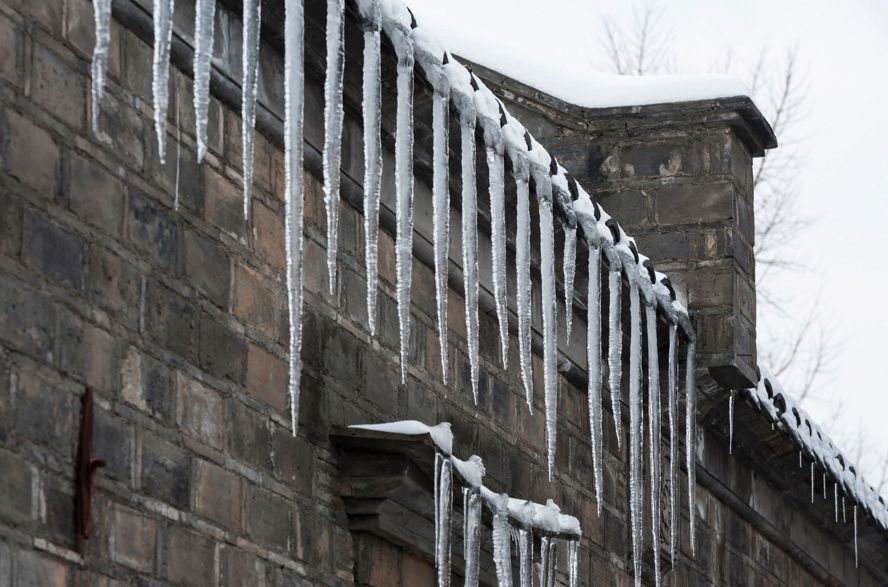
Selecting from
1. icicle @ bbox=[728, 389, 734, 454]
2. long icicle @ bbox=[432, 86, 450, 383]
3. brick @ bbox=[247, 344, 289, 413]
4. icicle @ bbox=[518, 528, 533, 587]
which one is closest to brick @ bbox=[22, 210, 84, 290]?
brick @ bbox=[247, 344, 289, 413]

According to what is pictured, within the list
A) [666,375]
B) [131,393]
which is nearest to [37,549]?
[131,393]

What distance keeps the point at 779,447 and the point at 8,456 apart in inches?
298

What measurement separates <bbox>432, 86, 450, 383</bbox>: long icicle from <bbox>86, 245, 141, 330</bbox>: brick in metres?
1.70

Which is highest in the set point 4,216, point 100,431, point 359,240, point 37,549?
point 359,240

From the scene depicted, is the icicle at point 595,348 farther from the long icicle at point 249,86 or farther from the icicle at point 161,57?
the icicle at point 161,57

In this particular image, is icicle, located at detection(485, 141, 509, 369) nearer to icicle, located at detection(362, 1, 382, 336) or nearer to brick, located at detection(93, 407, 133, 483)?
icicle, located at detection(362, 1, 382, 336)

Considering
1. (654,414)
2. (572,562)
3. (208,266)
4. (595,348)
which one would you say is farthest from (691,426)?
(208,266)

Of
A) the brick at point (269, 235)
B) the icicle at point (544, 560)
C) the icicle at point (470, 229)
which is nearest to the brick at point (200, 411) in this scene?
the brick at point (269, 235)

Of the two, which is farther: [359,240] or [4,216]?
[359,240]

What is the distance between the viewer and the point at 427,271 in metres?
7.89

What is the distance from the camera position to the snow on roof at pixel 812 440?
11719 millimetres

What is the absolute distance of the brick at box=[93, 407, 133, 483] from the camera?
5488 mm

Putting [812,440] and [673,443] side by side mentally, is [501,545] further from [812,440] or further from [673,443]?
[812,440]

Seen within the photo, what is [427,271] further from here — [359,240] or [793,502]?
[793,502]
